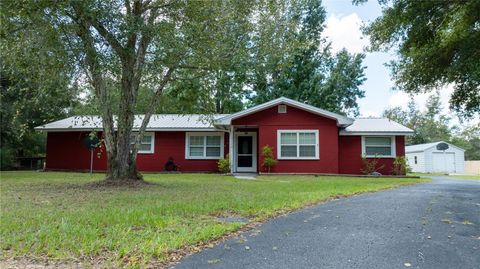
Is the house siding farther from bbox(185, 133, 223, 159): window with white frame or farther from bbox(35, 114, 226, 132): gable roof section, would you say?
bbox(35, 114, 226, 132): gable roof section

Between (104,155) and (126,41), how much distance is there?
41.6 feet

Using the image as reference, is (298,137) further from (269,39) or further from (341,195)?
(341,195)

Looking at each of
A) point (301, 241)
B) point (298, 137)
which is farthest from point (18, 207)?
point (298, 137)

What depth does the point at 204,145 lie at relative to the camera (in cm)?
2119

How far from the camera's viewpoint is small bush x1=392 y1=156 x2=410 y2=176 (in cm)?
1927

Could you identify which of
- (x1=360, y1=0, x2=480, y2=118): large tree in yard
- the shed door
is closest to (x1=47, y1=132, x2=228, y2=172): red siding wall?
(x1=360, y1=0, x2=480, y2=118): large tree in yard

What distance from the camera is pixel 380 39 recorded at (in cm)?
1415

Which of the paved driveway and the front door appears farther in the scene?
the front door

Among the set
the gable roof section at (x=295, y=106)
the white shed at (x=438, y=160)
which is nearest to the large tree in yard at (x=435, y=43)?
the gable roof section at (x=295, y=106)

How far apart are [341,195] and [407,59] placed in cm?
816

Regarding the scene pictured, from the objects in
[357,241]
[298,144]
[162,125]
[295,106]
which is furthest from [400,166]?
[357,241]

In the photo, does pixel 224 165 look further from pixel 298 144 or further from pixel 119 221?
pixel 119 221

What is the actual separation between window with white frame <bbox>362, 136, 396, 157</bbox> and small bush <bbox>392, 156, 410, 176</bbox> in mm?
644

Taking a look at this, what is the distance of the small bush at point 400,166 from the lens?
63.2 ft
